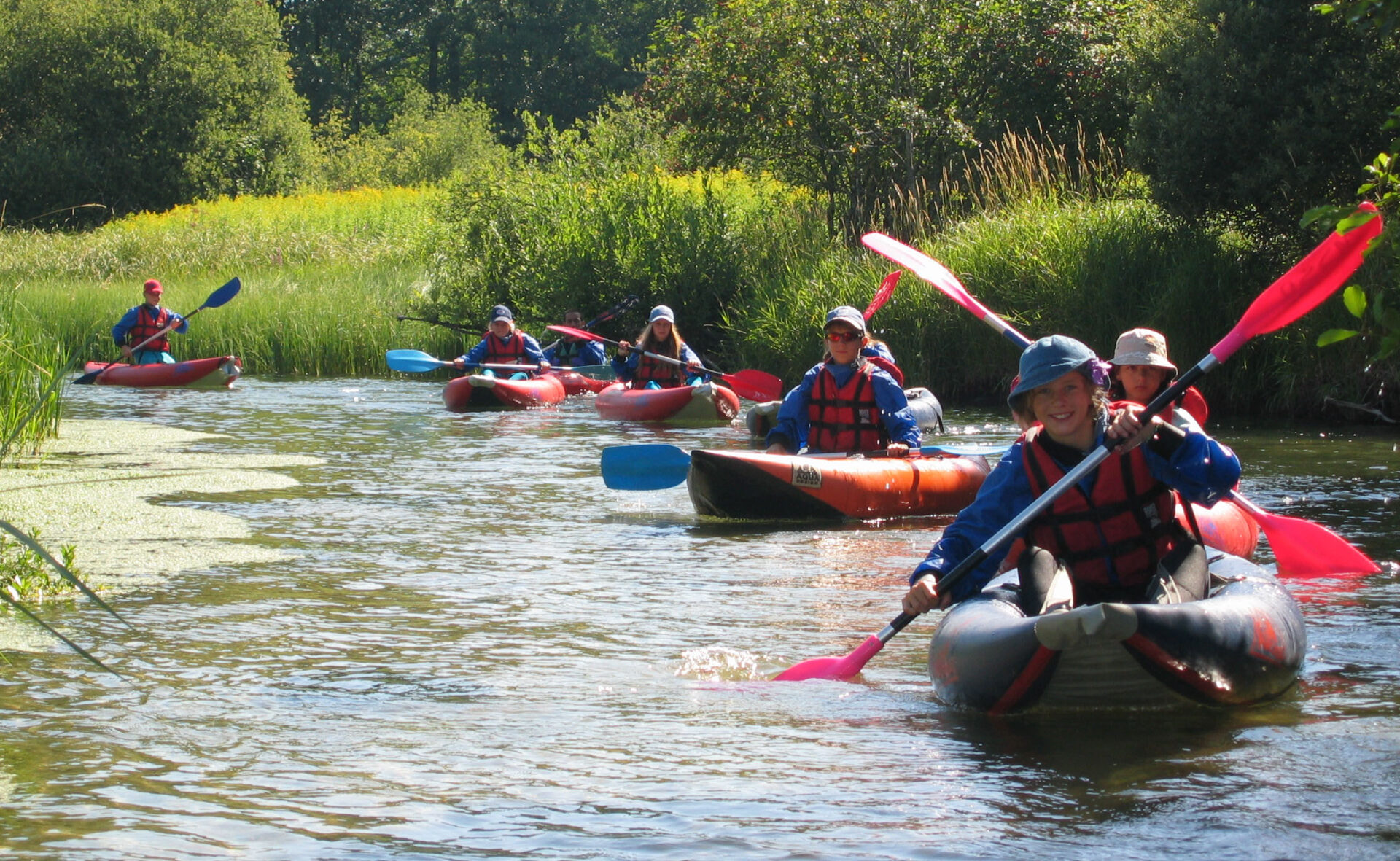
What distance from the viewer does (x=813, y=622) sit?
5.09 metres

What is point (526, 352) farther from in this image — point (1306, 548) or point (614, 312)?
point (1306, 548)

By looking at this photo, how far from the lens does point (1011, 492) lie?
4066mm

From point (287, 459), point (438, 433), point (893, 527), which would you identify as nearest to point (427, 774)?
point (893, 527)

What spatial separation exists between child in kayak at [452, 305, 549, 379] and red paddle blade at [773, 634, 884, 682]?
9.83m

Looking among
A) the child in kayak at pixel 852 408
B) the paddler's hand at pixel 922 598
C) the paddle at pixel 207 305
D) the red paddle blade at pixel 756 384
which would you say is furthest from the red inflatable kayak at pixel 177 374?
the paddler's hand at pixel 922 598

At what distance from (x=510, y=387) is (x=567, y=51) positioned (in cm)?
3007

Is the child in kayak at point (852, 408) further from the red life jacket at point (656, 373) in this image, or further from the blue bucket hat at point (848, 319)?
the red life jacket at point (656, 373)

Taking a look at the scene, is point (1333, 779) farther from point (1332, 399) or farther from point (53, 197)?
point (53, 197)

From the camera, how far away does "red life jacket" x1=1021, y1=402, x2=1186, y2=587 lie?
155 inches

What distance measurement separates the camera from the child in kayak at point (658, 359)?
12023 mm

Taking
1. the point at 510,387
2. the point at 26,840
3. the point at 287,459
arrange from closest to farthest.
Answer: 1. the point at 26,840
2. the point at 287,459
3. the point at 510,387

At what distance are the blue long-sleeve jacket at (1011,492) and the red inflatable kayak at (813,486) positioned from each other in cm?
292

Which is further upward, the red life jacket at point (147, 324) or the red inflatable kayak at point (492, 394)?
the red life jacket at point (147, 324)

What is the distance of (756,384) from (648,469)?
451 cm
